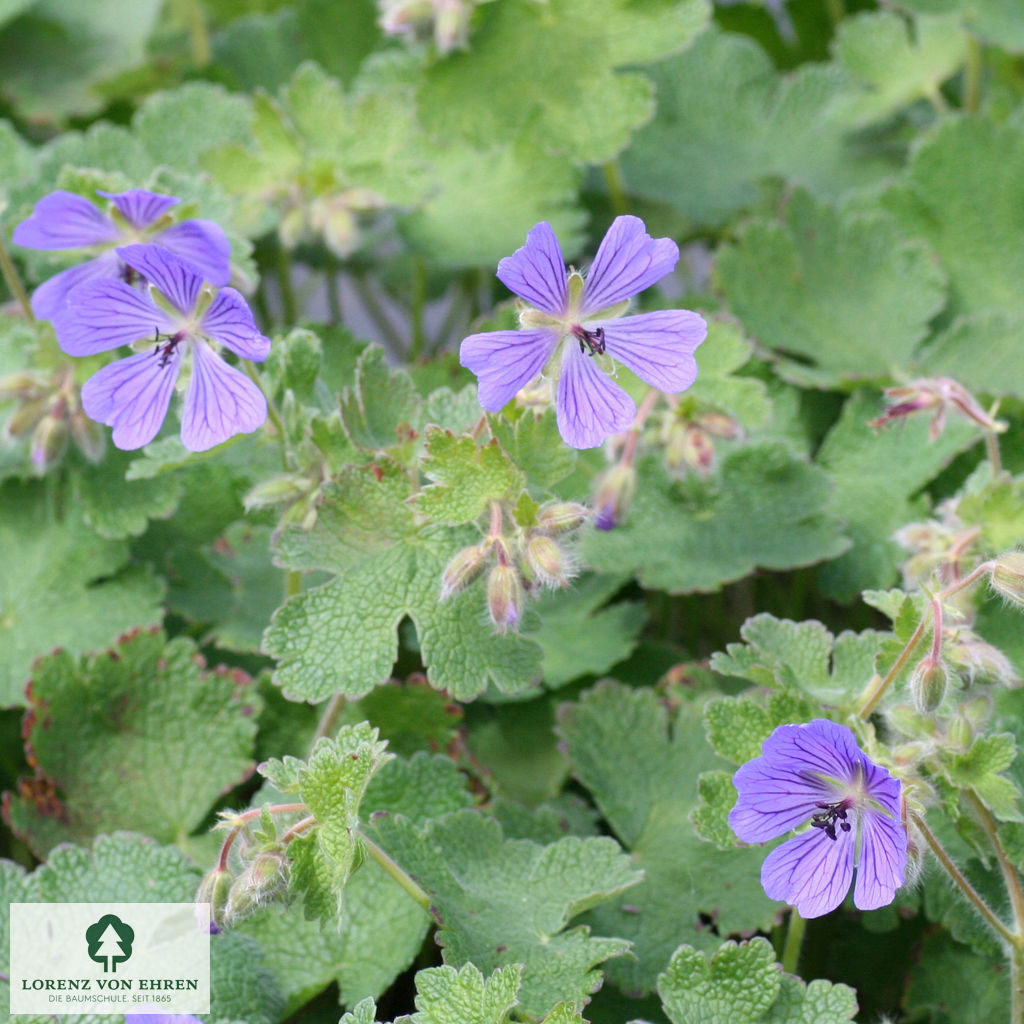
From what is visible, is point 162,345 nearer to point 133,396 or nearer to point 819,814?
point 133,396

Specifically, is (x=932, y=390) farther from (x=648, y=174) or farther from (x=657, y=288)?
(x=648, y=174)

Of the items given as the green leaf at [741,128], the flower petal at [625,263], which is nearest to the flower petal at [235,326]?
the flower petal at [625,263]

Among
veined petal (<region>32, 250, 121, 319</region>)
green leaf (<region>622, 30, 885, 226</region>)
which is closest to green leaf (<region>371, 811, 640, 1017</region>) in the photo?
veined petal (<region>32, 250, 121, 319</region>)

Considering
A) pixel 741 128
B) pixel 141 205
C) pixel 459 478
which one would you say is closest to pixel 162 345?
pixel 141 205

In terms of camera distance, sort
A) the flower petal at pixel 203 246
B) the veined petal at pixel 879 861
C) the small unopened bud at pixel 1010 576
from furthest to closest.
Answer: the flower petal at pixel 203 246 → the small unopened bud at pixel 1010 576 → the veined petal at pixel 879 861

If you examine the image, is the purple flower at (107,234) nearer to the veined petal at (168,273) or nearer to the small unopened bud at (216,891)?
the veined petal at (168,273)

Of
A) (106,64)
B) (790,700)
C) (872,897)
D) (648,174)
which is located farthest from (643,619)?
(106,64)

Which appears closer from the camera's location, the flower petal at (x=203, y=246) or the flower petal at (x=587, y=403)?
the flower petal at (x=587, y=403)
